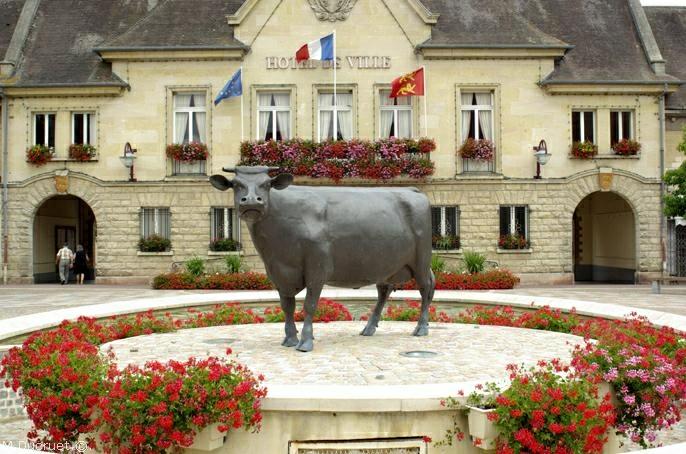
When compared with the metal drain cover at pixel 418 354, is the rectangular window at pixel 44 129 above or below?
above

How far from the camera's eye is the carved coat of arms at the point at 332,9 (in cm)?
2747

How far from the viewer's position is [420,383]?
6625mm

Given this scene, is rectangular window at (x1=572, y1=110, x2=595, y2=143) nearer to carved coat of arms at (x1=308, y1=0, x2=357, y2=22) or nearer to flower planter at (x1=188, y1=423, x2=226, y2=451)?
carved coat of arms at (x1=308, y1=0, x2=357, y2=22)

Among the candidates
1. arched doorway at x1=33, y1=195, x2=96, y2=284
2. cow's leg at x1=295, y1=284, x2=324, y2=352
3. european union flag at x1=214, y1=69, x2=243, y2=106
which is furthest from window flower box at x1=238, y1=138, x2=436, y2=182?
cow's leg at x1=295, y1=284, x2=324, y2=352

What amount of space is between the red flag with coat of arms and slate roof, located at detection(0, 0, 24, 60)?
1653 cm

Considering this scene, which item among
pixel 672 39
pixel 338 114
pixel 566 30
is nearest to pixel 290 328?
pixel 338 114

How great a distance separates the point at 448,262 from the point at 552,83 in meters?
7.82

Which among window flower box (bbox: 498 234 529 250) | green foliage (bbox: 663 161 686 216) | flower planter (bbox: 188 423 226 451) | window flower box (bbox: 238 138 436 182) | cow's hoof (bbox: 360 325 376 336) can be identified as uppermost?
window flower box (bbox: 238 138 436 182)

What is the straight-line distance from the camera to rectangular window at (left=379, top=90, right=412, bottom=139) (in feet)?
91.3

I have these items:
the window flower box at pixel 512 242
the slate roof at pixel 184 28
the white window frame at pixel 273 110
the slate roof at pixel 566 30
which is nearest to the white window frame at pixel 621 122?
the slate roof at pixel 566 30

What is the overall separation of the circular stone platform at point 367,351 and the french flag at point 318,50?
54.3ft

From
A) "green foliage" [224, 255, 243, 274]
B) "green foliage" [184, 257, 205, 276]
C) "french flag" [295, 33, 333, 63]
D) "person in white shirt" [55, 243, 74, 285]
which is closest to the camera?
"green foliage" [184, 257, 205, 276]

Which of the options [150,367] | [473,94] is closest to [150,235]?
[473,94]

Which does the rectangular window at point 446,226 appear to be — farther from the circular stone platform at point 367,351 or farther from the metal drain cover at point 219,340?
the metal drain cover at point 219,340
